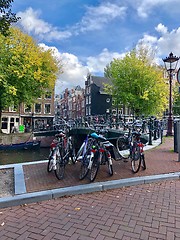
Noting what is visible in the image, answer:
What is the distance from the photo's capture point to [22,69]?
753 inches

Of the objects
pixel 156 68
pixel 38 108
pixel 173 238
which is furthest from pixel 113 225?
pixel 38 108

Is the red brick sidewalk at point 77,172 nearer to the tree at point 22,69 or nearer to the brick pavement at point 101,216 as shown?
the brick pavement at point 101,216

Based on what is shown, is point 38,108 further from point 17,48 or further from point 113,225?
A: point 113,225

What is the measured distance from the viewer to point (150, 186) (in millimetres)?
4730

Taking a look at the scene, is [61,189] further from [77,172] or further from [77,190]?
[77,172]

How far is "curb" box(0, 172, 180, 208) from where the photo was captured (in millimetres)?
3771

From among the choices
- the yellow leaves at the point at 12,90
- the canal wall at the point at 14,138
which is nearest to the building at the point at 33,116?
the canal wall at the point at 14,138

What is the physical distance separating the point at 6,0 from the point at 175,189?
16.8 feet

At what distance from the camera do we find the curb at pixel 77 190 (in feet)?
12.4

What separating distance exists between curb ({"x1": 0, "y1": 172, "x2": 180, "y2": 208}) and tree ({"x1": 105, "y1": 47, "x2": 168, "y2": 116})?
18.9m

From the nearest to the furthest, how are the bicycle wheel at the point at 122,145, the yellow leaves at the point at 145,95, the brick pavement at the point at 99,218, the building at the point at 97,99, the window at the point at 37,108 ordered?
the brick pavement at the point at 99,218
the bicycle wheel at the point at 122,145
the yellow leaves at the point at 145,95
the window at the point at 37,108
the building at the point at 97,99

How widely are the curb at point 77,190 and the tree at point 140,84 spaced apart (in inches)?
743

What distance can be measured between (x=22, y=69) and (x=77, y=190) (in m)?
17.0

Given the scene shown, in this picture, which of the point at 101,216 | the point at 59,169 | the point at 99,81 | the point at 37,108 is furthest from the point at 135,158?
the point at 99,81
